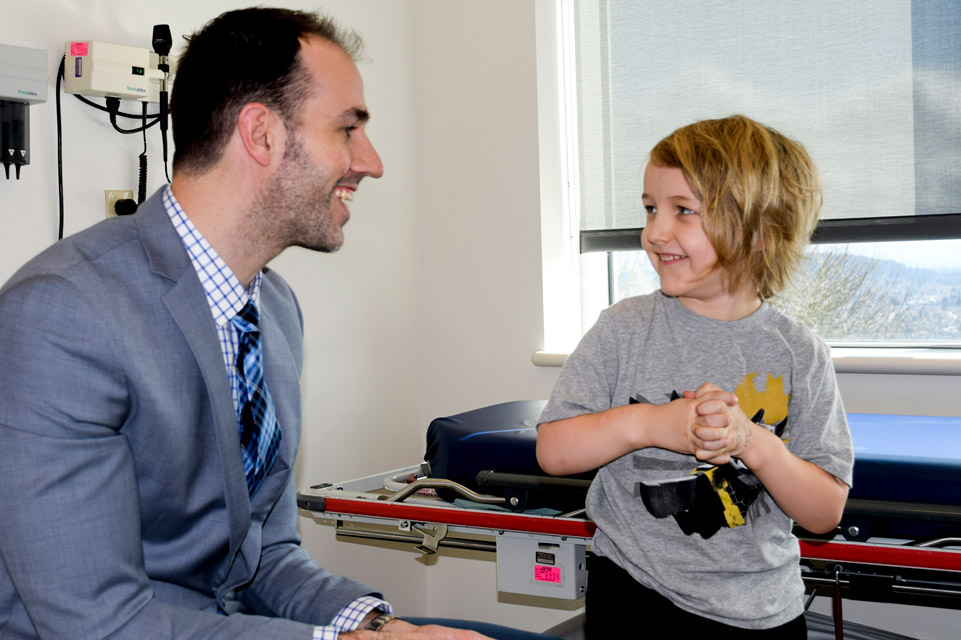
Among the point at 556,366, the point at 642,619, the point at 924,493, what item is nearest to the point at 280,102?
the point at 642,619

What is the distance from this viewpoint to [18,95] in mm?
2170

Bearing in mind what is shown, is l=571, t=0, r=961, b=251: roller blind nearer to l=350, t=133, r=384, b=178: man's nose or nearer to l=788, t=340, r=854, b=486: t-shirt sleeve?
l=788, t=340, r=854, b=486: t-shirt sleeve

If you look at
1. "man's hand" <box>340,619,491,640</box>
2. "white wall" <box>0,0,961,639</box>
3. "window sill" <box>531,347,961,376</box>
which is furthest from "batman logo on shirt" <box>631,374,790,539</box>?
"white wall" <box>0,0,961,639</box>

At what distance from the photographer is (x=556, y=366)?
326 centimetres

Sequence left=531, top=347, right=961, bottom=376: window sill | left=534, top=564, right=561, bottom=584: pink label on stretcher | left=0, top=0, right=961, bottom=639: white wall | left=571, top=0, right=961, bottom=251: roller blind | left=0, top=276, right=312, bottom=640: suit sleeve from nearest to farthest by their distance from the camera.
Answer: left=0, top=276, right=312, bottom=640: suit sleeve → left=534, top=564, right=561, bottom=584: pink label on stretcher → left=531, top=347, right=961, bottom=376: window sill → left=571, top=0, right=961, bottom=251: roller blind → left=0, top=0, right=961, bottom=639: white wall

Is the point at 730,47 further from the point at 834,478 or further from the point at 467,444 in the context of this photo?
the point at 834,478

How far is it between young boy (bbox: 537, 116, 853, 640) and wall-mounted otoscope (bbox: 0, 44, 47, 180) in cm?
153

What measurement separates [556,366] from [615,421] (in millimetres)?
1856

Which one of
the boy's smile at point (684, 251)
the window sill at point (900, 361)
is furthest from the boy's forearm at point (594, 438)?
the window sill at point (900, 361)

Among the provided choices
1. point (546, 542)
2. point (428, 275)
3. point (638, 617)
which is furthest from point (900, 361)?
point (428, 275)

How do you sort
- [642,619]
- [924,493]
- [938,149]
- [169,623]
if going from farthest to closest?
[938,149] → [924,493] → [642,619] → [169,623]

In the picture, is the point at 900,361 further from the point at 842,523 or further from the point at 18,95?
the point at 18,95

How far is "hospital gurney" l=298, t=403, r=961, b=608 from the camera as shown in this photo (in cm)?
178

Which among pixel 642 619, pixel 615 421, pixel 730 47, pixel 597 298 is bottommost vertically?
pixel 642 619
